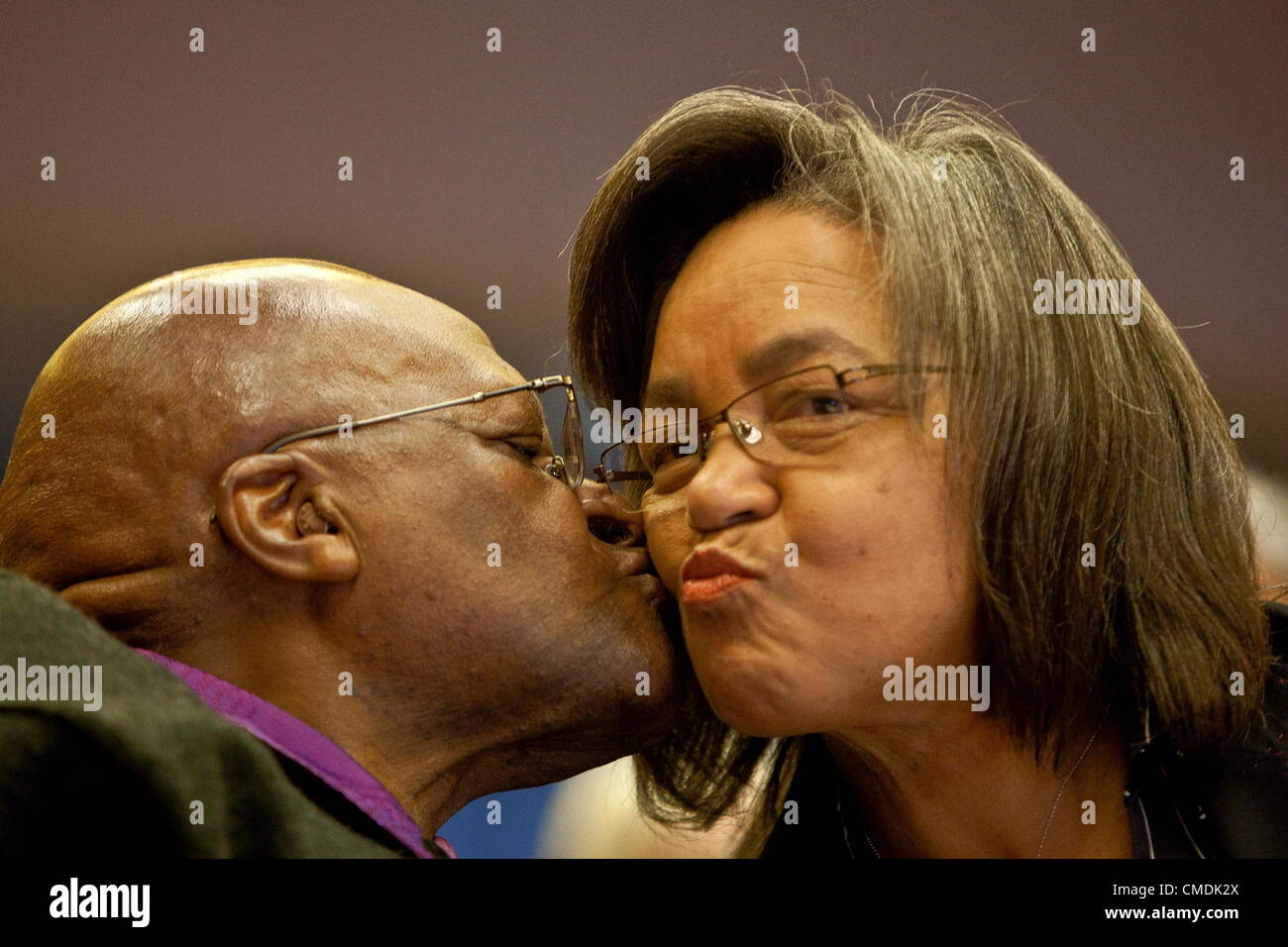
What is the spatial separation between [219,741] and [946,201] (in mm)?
1005

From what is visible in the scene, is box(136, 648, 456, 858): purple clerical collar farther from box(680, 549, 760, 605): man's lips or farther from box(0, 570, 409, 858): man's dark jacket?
box(680, 549, 760, 605): man's lips

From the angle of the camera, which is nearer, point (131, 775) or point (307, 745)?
point (131, 775)

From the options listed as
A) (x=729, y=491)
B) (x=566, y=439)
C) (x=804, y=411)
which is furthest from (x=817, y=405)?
(x=566, y=439)

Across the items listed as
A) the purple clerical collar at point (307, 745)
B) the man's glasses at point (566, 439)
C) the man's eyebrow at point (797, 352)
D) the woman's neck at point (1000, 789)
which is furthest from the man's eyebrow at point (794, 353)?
the purple clerical collar at point (307, 745)

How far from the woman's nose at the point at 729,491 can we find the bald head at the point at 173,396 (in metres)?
0.36

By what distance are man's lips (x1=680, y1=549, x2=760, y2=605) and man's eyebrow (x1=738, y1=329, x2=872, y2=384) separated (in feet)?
0.70

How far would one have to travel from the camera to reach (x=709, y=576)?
150 cm

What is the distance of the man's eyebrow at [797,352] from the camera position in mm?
1467

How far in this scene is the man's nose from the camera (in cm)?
178

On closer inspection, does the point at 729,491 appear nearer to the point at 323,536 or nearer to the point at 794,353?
the point at 794,353

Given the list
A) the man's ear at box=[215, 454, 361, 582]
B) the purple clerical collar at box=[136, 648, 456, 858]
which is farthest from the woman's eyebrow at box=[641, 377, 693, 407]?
the purple clerical collar at box=[136, 648, 456, 858]

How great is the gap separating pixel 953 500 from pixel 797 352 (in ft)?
0.81

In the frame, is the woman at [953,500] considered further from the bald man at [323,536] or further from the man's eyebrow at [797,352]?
the bald man at [323,536]

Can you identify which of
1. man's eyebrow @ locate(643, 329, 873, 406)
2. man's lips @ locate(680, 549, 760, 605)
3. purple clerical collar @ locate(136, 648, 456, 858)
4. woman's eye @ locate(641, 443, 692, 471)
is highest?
man's eyebrow @ locate(643, 329, 873, 406)
